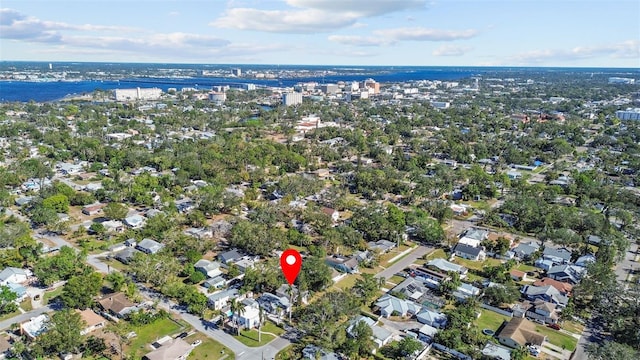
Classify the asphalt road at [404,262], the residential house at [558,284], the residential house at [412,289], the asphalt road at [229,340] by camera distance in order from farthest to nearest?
the asphalt road at [404,262]
the residential house at [558,284]
the residential house at [412,289]
the asphalt road at [229,340]

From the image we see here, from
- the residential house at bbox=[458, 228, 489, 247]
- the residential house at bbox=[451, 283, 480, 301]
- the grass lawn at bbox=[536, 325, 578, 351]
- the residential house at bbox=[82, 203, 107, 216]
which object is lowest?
the grass lawn at bbox=[536, 325, 578, 351]

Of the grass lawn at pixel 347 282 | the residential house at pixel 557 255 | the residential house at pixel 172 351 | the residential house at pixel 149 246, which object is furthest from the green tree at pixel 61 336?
the residential house at pixel 557 255

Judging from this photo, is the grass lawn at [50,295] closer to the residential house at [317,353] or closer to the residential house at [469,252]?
the residential house at [317,353]

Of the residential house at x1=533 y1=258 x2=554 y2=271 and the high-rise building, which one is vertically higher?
the high-rise building

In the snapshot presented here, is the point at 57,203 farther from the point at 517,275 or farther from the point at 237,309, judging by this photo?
the point at 517,275

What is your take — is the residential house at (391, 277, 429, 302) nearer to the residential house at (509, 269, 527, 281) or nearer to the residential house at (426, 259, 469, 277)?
the residential house at (426, 259, 469, 277)

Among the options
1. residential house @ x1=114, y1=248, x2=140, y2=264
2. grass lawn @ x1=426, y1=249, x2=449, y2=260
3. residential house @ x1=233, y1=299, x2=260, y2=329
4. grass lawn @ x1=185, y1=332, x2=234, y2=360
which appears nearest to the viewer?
grass lawn @ x1=185, y1=332, x2=234, y2=360

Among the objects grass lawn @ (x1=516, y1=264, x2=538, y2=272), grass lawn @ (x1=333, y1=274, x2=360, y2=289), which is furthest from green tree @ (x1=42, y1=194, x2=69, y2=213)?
grass lawn @ (x1=516, y1=264, x2=538, y2=272)
